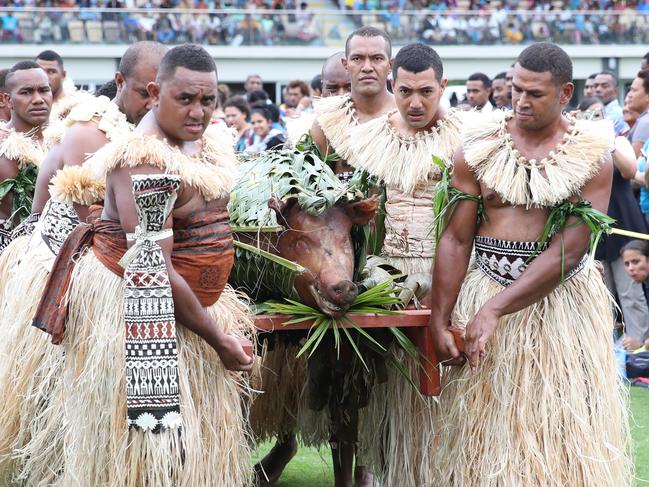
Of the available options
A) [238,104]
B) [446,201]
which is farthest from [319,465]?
[238,104]

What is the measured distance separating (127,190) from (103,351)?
0.62 metres

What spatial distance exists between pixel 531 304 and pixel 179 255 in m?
1.49

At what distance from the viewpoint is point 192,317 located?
12.6ft

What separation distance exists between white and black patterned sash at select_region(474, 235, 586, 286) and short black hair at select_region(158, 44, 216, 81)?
1.42m

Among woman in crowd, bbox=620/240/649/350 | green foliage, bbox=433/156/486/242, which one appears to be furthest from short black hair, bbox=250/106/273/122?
green foliage, bbox=433/156/486/242

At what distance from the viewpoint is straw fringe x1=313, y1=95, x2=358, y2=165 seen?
17.8ft

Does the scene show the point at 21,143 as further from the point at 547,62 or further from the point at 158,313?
the point at 547,62

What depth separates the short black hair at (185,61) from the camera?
3881 millimetres

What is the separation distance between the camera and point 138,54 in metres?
4.57

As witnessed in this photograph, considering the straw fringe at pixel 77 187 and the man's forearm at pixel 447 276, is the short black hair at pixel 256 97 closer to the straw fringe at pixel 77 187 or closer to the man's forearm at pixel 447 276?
the straw fringe at pixel 77 187

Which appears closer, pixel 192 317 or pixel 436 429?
pixel 192 317

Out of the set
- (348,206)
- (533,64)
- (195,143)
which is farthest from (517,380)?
(195,143)

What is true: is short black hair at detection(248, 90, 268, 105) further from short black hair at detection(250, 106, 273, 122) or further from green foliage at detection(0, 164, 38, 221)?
green foliage at detection(0, 164, 38, 221)

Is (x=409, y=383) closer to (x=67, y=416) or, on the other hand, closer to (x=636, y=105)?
(x=67, y=416)
